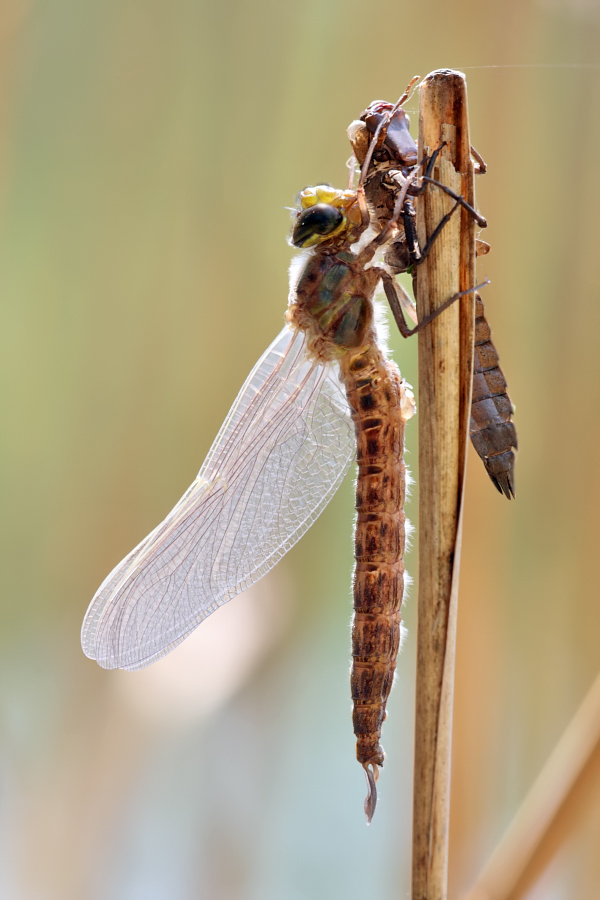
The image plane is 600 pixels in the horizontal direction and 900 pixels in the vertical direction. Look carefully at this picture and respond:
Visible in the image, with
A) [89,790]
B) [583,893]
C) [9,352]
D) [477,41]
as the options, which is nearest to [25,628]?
[89,790]

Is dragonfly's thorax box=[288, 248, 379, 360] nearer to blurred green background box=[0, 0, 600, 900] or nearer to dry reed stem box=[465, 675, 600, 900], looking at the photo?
blurred green background box=[0, 0, 600, 900]

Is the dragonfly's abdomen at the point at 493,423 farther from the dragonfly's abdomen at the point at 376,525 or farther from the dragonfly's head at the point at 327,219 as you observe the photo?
the dragonfly's head at the point at 327,219

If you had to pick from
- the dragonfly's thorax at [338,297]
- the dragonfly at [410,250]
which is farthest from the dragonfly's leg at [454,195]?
the dragonfly's thorax at [338,297]

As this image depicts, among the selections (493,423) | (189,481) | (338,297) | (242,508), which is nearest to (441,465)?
(493,423)

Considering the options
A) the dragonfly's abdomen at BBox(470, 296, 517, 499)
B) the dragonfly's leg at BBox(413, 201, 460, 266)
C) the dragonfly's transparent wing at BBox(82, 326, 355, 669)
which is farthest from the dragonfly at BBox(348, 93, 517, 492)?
the dragonfly's transparent wing at BBox(82, 326, 355, 669)

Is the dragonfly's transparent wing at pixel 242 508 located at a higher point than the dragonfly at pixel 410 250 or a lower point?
lower
